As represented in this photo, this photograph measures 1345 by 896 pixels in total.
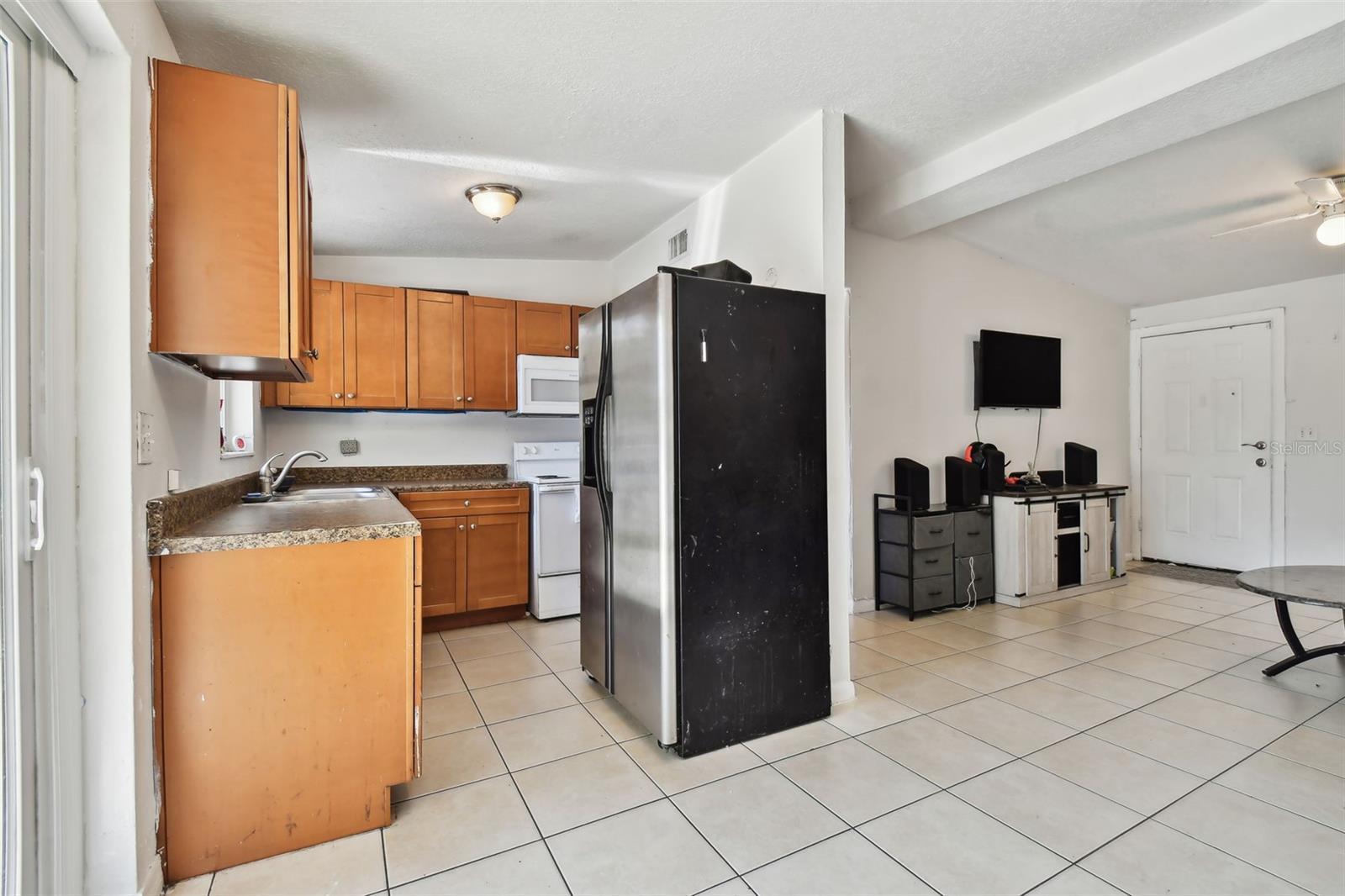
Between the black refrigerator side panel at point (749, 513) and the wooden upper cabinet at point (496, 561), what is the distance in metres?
2.01

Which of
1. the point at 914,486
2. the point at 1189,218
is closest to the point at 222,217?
the point at 914,486

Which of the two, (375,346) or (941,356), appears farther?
(941,356)

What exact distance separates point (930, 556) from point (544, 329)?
295 centimetres

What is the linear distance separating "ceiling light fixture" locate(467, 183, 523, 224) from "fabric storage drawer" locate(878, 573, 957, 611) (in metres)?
3.21

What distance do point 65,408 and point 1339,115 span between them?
4802 mm

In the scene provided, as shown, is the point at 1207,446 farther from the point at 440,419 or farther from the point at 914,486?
the point at 440,419

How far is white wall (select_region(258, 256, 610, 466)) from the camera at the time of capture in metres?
3.99

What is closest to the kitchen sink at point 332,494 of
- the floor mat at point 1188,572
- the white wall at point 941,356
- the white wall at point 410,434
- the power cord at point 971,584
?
the white wall at point 410,434

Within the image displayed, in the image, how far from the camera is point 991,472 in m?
4.53

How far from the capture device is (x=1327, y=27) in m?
1.94

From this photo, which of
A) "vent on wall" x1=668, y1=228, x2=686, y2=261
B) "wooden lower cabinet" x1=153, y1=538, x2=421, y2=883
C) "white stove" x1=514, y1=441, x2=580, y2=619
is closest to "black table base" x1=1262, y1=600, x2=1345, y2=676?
"vent on wall" x1=668, y1=228, x2=686, y2=261

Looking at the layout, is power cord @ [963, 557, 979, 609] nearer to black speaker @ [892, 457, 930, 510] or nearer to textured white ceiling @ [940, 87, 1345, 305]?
black speaker @ [892, 457, 930, 510]

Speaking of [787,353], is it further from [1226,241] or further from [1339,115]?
[1226,241]

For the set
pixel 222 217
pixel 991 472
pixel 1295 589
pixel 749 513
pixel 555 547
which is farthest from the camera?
pixel 991 472
